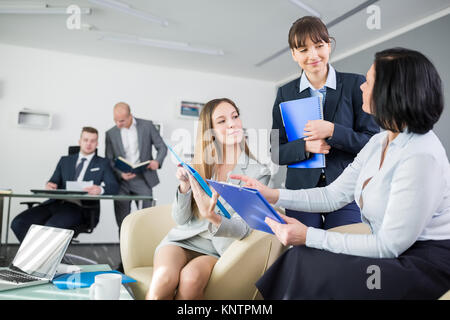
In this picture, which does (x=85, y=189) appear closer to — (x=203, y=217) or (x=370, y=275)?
(x=203, y=217)

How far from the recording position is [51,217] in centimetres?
324

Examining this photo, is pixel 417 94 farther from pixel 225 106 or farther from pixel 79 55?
pixel 79 55

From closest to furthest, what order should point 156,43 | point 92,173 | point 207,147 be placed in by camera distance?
1. point 207,147
2. point 92,173
3. point 156,43

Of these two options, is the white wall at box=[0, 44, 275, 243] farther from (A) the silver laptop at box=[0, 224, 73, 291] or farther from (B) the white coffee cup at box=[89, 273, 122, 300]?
(B) the white coffee cup at box=[89, 273, 122, 300]

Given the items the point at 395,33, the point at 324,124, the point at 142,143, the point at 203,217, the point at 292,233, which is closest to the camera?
the point at 292,233

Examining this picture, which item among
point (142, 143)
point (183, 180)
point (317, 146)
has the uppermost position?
point (142, 143)

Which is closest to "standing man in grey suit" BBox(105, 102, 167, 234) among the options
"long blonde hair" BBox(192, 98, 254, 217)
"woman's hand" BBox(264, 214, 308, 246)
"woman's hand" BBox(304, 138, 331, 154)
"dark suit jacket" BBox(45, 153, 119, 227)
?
"dark suit jacket" BBox(45, 153, 119, 227)

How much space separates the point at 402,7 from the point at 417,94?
330 centimetres

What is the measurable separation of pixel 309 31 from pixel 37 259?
5.01ft

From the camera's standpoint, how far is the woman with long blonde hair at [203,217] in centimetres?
149

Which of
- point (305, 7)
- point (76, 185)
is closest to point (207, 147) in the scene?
point (76, 185)

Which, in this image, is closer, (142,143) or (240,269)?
(240,269)

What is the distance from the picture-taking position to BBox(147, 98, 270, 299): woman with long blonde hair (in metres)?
1.49

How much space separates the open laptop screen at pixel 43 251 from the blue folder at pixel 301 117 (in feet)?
3.46
